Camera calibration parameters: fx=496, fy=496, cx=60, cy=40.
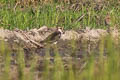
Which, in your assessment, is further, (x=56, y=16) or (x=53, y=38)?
(x=56, y=16)

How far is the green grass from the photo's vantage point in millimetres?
6625

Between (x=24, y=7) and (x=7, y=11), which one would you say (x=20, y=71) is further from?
(x=24, y=7)

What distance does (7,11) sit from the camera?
7238mm

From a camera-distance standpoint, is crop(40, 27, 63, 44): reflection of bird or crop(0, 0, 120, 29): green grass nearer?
crop(40, 27, 63, 44): reflection of bird

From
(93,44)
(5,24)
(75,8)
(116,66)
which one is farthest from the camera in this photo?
(75,8)

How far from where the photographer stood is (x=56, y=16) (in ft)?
23.0

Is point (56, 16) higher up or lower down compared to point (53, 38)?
higher up

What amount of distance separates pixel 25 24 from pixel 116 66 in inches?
144

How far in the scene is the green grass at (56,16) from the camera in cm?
662

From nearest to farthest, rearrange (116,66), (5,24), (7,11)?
1. (116,66)
2. (5,24)
3. (7,11)

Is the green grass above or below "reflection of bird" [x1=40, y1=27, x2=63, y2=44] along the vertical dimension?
above

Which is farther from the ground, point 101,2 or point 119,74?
point 101,2

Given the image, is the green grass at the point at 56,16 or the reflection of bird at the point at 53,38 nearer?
the reflection of bird at the point at 53,38

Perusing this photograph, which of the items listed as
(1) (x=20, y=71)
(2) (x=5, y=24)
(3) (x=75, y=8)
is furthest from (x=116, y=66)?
(3) (x=75, y=8)
